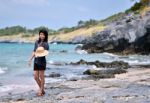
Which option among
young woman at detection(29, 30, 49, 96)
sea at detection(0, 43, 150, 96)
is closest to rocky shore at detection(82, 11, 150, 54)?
sea at detection(0, 43, 150, 96)

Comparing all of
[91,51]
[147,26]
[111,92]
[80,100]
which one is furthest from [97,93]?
[91,51]

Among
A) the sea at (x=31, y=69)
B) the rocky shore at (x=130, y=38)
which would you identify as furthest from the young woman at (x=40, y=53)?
the rocky shore at (x=130, y=38)

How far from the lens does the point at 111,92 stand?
1678cm

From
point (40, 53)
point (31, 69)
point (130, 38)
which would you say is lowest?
point (31, 69)

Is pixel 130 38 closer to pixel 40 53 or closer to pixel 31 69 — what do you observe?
pixel 31 69

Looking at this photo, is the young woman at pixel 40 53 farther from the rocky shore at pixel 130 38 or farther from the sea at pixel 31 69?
the rocky shore at pixel 130 38

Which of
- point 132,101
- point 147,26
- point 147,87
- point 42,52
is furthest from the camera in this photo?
point 147,26

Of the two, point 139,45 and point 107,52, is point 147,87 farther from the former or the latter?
point 107,52

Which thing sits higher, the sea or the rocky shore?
the rocky shore

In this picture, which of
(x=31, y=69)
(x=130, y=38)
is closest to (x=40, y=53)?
(x=31, y=69)

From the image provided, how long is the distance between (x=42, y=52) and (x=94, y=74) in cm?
1377

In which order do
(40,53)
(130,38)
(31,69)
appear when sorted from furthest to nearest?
(130,38) < (31,69) < (40,53)

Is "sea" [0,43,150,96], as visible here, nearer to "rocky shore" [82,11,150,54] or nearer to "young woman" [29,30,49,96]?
"rocky shore" [82,11,150,54]

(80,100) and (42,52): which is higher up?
(42,52)
